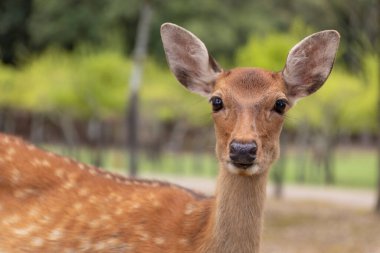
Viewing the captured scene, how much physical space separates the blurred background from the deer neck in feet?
3.32

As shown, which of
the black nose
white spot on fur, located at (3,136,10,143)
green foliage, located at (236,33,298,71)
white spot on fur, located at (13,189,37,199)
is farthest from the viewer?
green foliage, located at (236,33,298,71)

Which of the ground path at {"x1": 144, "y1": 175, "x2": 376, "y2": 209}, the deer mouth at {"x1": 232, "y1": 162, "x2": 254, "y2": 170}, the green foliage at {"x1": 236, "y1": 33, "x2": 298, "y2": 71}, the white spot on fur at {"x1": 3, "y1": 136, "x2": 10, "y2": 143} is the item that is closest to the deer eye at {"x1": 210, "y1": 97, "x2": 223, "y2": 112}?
the deer mouth at {"x1": 232, "y1": 162, "x2": 254, "y2": 170}

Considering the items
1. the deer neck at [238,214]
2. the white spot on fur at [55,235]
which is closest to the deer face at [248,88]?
the deer neck at [238,214]

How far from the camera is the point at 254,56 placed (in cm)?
2514

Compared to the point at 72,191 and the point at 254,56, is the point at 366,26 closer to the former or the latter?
the point at 254,56

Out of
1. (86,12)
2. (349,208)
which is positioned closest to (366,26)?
(349,208)

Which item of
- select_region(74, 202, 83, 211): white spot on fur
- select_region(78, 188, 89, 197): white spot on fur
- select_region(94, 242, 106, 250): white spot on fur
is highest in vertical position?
select_region(78, 188, 89, 197): white spot on fur

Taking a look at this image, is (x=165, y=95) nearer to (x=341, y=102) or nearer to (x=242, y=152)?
(x=341, y=102)

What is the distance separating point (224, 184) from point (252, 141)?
57cm

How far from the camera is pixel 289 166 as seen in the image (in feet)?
171

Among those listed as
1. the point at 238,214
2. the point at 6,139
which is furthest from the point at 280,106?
the point at 6,139

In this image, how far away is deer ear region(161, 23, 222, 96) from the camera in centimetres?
605

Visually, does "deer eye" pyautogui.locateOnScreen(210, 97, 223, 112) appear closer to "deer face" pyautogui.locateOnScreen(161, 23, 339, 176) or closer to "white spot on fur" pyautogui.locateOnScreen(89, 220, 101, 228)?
"deer face" pyautogui.locateOnScreen(161, 23, 339, 176)

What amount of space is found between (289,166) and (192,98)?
39.4 feet
